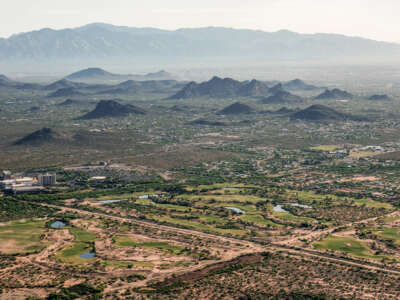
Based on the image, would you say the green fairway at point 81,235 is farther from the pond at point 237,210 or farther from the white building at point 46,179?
the white building at point 46,179

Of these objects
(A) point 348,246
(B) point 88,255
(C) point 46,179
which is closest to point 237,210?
(A) point 348,246

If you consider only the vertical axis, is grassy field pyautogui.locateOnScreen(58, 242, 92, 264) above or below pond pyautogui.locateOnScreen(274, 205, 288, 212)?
below

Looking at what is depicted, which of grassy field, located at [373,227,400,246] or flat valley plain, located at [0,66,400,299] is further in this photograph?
grassy field, located at [373,227,400,246]

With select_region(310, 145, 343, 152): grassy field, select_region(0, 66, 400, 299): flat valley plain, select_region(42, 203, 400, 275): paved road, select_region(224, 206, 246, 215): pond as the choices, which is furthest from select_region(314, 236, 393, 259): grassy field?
select_region(310, 145, 343, 152): grassy field

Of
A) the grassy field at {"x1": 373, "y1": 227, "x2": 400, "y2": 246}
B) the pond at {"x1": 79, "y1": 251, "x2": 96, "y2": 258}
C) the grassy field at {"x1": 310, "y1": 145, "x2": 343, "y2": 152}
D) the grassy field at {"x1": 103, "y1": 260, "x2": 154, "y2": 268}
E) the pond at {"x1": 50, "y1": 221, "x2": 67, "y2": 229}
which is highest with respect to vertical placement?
the grassy field at {"x1": 373, "y1": 227, "x2": 400, "y2": 246}

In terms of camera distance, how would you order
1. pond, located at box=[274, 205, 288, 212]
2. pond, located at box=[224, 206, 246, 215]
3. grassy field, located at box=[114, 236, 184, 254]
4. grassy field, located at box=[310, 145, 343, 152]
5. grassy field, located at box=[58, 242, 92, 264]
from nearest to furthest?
grassy field, located at box=[58, 242, 92, 264] → grassy field, located at box=[114, 236, 184, 254] → pond, located at box=[224, 206, 246, 215] → pond, located at box=[274, 205, 288, 212] → grassy field, located at box=[310, 145, 343, 152]

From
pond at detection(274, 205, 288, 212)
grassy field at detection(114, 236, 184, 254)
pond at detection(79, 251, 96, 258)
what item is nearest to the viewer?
pond at detection(79, 251, 96, 258)

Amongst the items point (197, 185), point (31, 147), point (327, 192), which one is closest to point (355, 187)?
point (327, 192)

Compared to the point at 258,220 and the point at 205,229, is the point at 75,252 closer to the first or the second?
the point at 205,229

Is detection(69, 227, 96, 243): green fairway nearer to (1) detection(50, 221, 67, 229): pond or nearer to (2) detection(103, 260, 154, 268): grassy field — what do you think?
(1) detection(50, 221, 67, 229): pond

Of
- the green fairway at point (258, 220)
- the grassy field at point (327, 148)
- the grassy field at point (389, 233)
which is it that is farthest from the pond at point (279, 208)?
the grassy field at point (327, 148)
